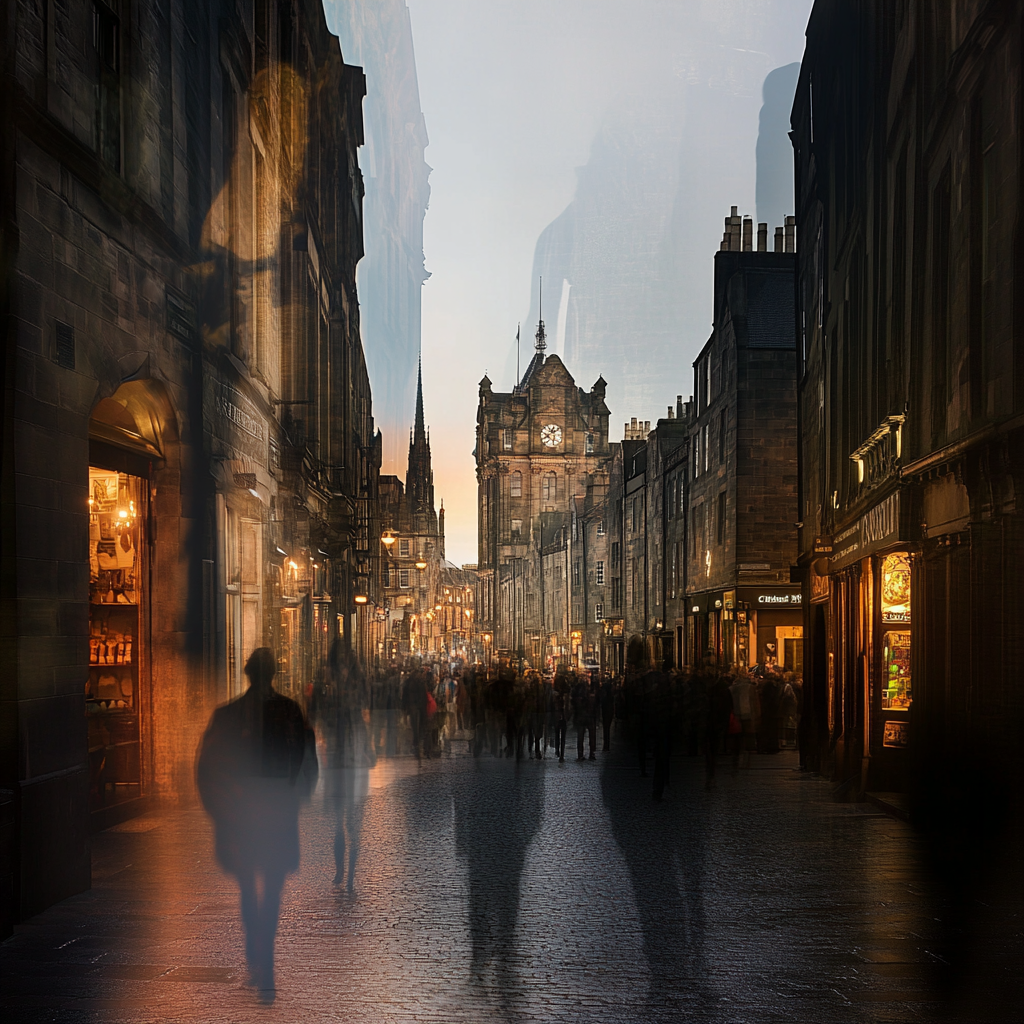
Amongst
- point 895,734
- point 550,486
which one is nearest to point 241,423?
point 895,734

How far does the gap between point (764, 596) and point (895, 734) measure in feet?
56.4

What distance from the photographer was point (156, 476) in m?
14.5

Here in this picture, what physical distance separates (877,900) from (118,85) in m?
11.3

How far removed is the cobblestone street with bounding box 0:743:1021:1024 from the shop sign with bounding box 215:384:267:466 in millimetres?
6600

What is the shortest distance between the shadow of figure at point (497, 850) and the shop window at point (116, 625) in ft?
13.9

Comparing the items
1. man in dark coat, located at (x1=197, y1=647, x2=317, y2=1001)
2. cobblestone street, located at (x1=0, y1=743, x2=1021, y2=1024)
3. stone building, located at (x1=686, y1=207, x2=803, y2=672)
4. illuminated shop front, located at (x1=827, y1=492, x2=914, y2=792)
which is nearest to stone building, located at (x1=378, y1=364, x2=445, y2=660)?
stone building, located at (x1=686, y1=207, x2=803, y2=672)

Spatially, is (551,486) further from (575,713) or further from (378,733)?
(575,713)

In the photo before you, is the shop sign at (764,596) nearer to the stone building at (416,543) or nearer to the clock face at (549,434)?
the stone building at (416,543)

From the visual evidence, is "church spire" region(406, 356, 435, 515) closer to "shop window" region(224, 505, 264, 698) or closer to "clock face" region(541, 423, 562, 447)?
"clock face" region(541, 423, 562, 447)

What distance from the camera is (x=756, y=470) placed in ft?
108

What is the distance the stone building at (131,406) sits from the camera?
9102 millimetres

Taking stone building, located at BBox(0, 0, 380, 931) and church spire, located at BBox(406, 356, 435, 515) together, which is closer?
stone building, located at BBox(0, 0, 380, 931)

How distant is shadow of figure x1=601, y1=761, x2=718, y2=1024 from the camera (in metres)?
6.64

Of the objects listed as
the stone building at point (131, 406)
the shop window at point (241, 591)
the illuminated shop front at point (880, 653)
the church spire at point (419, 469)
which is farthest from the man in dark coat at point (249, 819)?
the church spire at point (419, 469)
